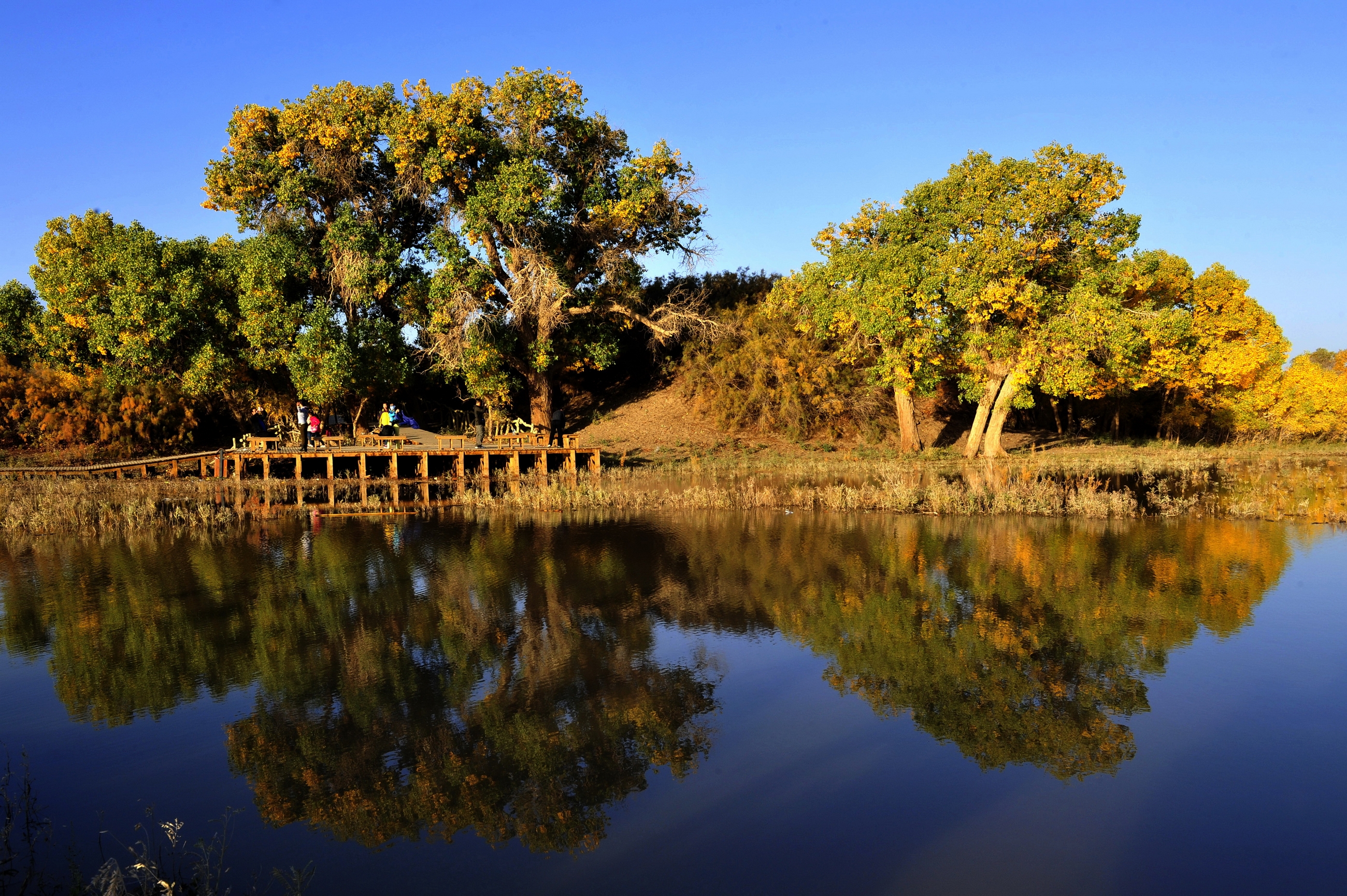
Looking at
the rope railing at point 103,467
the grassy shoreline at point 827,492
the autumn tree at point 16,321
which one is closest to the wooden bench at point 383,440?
the grassy shoreline at point 827,492

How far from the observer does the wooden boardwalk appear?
2650 cm

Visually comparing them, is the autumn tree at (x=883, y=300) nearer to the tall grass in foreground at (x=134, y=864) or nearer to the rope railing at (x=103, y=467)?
the rope railing at (x=103, y=467)

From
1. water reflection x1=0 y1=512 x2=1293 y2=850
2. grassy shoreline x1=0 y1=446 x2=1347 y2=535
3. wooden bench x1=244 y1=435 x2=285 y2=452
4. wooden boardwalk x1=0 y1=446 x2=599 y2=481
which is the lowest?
water reflection x1=0 y1=512 x2=1293 y2=850


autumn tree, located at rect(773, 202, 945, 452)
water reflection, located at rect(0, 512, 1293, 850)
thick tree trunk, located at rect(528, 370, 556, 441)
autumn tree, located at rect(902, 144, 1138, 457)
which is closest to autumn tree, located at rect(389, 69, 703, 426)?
thick tree trunk, located at rect(528, 370, 556, 441)

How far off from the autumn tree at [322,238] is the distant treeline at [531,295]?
0.09 m

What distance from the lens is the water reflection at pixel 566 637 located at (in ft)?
23.8

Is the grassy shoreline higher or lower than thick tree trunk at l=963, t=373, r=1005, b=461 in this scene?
lower

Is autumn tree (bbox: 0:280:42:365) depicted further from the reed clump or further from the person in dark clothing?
the person in dark clothing

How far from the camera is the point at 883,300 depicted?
29422mm

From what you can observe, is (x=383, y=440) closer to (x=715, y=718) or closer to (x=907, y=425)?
(x=907, y=425)

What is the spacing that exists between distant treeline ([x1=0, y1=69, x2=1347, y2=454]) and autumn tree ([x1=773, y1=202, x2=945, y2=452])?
9 centimetres

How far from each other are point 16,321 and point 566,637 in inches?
1415

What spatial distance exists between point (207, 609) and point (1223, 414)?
3755cm

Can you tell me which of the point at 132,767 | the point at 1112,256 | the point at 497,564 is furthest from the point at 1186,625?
the point at 1112,256
